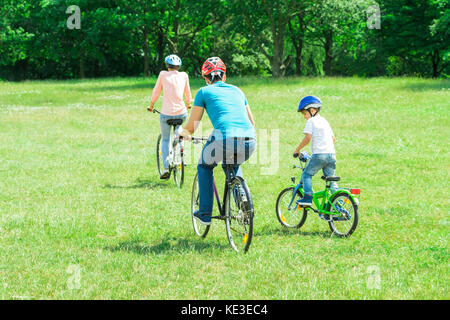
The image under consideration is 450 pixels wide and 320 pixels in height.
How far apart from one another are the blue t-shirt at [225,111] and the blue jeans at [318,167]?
113cm

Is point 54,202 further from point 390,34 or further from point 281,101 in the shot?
point 390,34

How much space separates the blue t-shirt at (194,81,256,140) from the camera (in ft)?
19.2

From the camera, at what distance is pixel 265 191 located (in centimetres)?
951

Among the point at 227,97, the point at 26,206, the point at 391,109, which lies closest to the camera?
the point at 227,97

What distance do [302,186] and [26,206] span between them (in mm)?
4421

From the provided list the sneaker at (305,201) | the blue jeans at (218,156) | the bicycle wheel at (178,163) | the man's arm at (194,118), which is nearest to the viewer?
the blue jeans at (218,156)

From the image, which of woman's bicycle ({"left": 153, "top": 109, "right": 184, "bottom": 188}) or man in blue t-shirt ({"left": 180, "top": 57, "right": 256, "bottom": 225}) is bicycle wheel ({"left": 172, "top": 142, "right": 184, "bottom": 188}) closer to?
woman's bicycle ({"left": 153, "top": 109, "right": 184, "bottom": 188})

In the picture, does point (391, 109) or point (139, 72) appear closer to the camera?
point (391, 109)

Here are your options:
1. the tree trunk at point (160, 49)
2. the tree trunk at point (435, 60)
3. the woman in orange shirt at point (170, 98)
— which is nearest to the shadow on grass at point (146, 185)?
the woman in orange shirt at point (170, 98)

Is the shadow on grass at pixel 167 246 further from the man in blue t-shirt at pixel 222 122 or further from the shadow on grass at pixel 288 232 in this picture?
the man in blue t-shirt at pixel 222 122

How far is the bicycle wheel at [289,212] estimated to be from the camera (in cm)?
704

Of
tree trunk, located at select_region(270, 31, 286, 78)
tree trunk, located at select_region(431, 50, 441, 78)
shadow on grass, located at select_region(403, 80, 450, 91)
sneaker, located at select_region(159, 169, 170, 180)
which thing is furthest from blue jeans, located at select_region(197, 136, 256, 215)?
tree trunk, located at select_region(431, 50, 441, 78)

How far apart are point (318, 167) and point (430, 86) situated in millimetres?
22664
